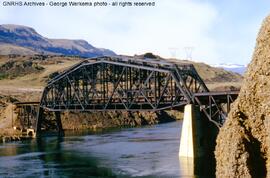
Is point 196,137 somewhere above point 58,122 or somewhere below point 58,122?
→ above

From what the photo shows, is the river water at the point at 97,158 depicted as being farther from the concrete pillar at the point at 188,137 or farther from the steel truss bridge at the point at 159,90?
the steel truss bridge at the point at 159,90

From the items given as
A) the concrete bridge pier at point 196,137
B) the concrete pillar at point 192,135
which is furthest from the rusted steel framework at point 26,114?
the concrete pillar at point 192,135

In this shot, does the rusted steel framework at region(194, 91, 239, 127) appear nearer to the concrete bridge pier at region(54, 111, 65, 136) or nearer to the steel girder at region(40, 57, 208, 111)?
the steel girder at region(40, 57, 208, 111)

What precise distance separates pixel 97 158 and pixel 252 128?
5324cm

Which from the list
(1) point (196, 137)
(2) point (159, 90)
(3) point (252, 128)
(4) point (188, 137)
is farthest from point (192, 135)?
(3) point (252, 128)

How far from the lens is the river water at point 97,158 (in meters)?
63.2

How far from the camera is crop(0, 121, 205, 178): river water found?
63.2 m

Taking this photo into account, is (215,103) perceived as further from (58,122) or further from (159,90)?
(58,122)

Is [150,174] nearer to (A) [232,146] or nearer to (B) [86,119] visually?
(A) [232,146]

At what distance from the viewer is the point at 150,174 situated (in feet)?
193

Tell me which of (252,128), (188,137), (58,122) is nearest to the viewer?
(252,128)

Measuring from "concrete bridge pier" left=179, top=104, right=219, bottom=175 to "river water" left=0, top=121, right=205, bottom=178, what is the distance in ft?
6.50

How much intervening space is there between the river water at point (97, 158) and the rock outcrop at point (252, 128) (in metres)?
30.2

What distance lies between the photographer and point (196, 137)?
69.2 m
